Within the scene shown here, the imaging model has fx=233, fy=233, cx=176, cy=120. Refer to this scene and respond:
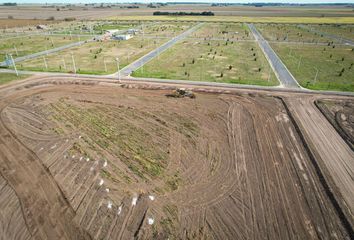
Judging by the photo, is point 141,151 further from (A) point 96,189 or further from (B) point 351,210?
(B) point 351,210

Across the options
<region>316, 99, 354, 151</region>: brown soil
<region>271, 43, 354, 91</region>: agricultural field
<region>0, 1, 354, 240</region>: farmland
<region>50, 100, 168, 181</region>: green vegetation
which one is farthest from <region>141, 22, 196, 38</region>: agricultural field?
<region>316, 99, 354, 151</region>: brown soil

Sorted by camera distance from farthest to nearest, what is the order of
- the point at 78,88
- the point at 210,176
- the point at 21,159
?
1. the point at 78,88
2. the point at 21,159
3. the point at 210,176

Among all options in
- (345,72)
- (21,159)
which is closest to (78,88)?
(21,159)

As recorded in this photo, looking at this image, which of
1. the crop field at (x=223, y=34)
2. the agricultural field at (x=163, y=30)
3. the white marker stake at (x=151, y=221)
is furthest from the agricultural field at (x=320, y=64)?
the agricultural field at (x=163, y=30)

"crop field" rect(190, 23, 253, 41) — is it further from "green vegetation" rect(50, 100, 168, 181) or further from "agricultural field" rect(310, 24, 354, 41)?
"green vegetation" rect(50, 100, 168, 181)

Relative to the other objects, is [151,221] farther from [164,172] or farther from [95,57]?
[95,57]
